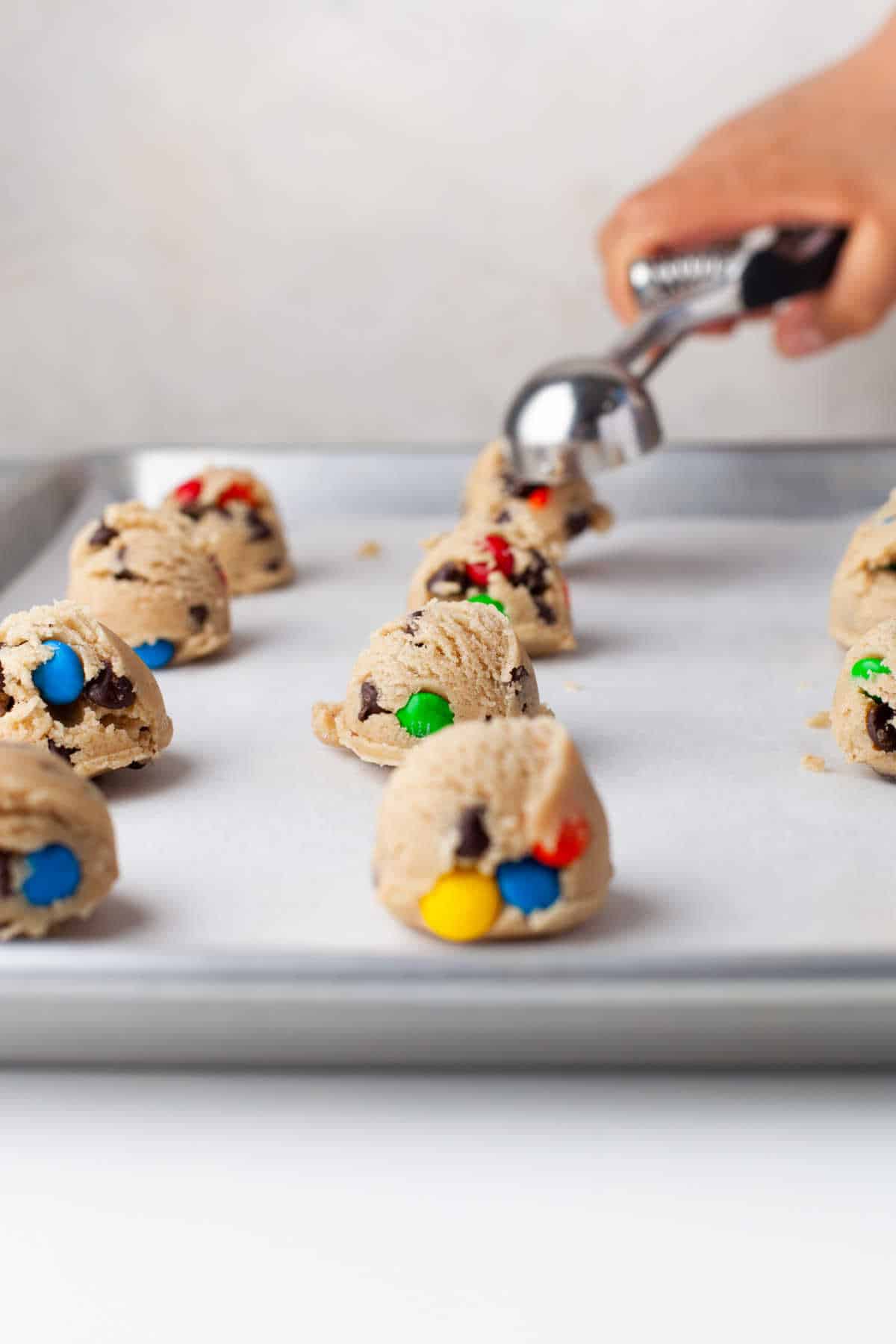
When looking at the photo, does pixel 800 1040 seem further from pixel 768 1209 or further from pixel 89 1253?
pixel 89 1253

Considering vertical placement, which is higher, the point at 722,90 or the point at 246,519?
the point at 722,90

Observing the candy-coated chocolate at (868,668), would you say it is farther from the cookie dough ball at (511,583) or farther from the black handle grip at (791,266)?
the black handle grip at (791,266)

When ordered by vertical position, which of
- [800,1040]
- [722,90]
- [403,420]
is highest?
[722,90]

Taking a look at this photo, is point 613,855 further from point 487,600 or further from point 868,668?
point 487,600

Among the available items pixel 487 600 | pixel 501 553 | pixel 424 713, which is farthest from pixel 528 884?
pixel 501 553

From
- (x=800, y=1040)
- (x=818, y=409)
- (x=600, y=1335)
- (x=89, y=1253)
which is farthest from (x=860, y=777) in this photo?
(x=818, y=409)

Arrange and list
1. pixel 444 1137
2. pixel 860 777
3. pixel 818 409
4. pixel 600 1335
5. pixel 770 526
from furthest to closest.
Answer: pixel 818 409, pixel 770 526, pixel 860 777, pixel 444 1137, pixel 600 1335

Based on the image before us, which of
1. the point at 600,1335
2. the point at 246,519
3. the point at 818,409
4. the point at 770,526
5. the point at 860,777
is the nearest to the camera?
the point at 600,1335

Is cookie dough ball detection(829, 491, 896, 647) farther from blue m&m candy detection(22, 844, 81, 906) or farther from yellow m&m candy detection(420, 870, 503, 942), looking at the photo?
blue m&m candy detection(22, 844, 81, 906)
